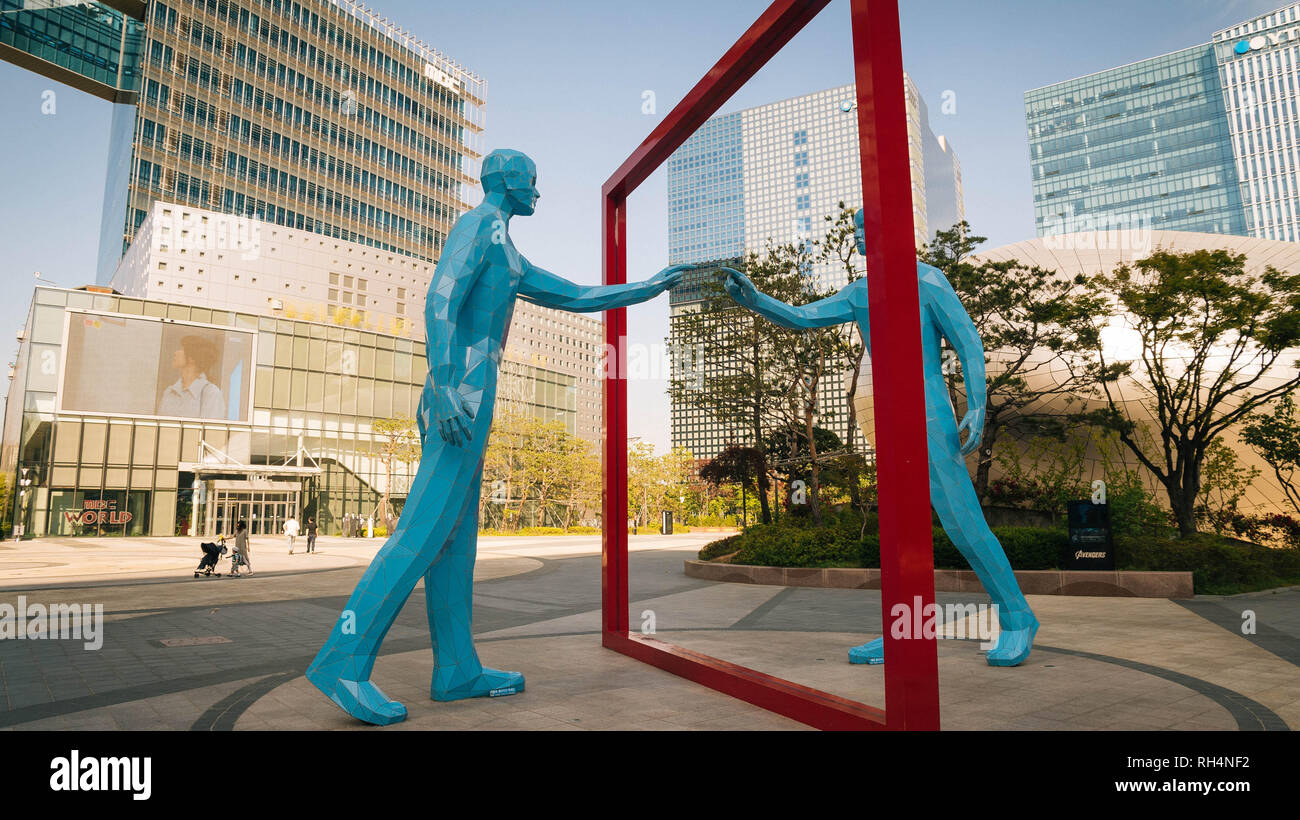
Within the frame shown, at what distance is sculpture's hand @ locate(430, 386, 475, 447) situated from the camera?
154 inches

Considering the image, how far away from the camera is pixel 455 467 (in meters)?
4.29

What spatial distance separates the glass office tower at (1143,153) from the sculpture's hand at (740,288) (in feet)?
299

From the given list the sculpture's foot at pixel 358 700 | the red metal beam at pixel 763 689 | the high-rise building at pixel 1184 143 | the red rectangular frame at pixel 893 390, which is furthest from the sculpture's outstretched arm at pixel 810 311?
the high-rise building at pixel 1184 143

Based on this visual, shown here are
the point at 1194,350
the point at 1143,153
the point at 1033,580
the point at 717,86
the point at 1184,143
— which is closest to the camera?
the point at 717,86

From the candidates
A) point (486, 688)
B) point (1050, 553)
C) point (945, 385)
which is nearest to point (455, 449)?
point (486, 688)

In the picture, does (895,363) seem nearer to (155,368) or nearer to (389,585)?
(389,585)

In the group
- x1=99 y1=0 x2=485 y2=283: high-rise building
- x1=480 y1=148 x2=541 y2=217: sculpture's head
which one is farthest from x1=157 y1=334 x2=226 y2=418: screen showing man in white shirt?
x1=480 y1=148 x2=541 y2=217: sculpture's head

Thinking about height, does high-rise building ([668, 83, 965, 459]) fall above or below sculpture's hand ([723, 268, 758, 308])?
above

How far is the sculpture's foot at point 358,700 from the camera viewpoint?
3750 millimetres

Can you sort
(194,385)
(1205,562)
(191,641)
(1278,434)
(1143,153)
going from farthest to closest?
(1143,153) < (194,385) < (1278,434) < (1205,562) < (191,641)

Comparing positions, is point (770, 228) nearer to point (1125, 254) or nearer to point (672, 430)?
point (672, 430)

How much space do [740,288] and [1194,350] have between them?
13.9m

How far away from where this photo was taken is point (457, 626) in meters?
4.55

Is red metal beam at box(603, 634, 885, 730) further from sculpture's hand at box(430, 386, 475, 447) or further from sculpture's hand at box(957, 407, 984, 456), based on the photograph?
sculpture's hand at box(430, 386, 475, 447)
